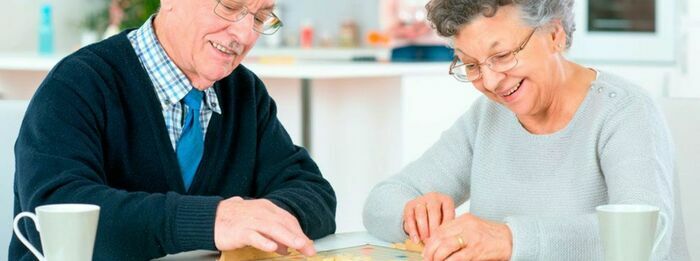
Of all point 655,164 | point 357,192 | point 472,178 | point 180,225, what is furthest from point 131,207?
point 357,192

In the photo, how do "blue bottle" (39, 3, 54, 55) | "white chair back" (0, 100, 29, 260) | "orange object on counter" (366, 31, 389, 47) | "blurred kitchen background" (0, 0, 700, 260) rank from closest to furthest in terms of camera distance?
1. "white chair back" (0, 100, 29, 260)
2. "blurred kitchen background" (0, 0, 700, 260)
3. "blue bottle" (39, 3, 54, 55)
4. "orange object on counter" (366, 31, 389, 47)

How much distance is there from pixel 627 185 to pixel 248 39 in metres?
0.60

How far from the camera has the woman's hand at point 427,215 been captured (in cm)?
172

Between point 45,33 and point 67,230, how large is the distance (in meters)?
4.53

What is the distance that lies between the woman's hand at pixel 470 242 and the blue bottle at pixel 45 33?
4274mm

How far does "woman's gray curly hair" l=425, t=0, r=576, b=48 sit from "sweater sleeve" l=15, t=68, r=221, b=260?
1.40ft

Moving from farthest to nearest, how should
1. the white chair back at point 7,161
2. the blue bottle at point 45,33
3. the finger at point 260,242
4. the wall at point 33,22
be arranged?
the wall at point 33,22 → the blue bottle at point 45,33 → the white chair back at point 7,161 → the finger at point 260,242

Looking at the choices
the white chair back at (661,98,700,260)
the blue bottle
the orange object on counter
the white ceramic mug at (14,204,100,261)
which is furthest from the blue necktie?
the orange object on counter

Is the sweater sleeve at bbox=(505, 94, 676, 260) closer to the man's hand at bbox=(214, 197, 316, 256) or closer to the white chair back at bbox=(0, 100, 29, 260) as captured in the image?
the man's hand at bbox=(214, 197, 316, 256)

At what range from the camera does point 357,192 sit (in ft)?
15.0

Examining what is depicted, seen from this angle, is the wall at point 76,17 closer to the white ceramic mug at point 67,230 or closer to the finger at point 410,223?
the finger at point 410,223

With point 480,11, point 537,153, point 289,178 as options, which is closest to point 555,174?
point 537,153

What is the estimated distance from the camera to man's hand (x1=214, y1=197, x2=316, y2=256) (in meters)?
1.50

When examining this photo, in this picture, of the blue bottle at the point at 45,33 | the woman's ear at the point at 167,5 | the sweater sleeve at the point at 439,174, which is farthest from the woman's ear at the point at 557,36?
the blue bottle at the point at 45,33
